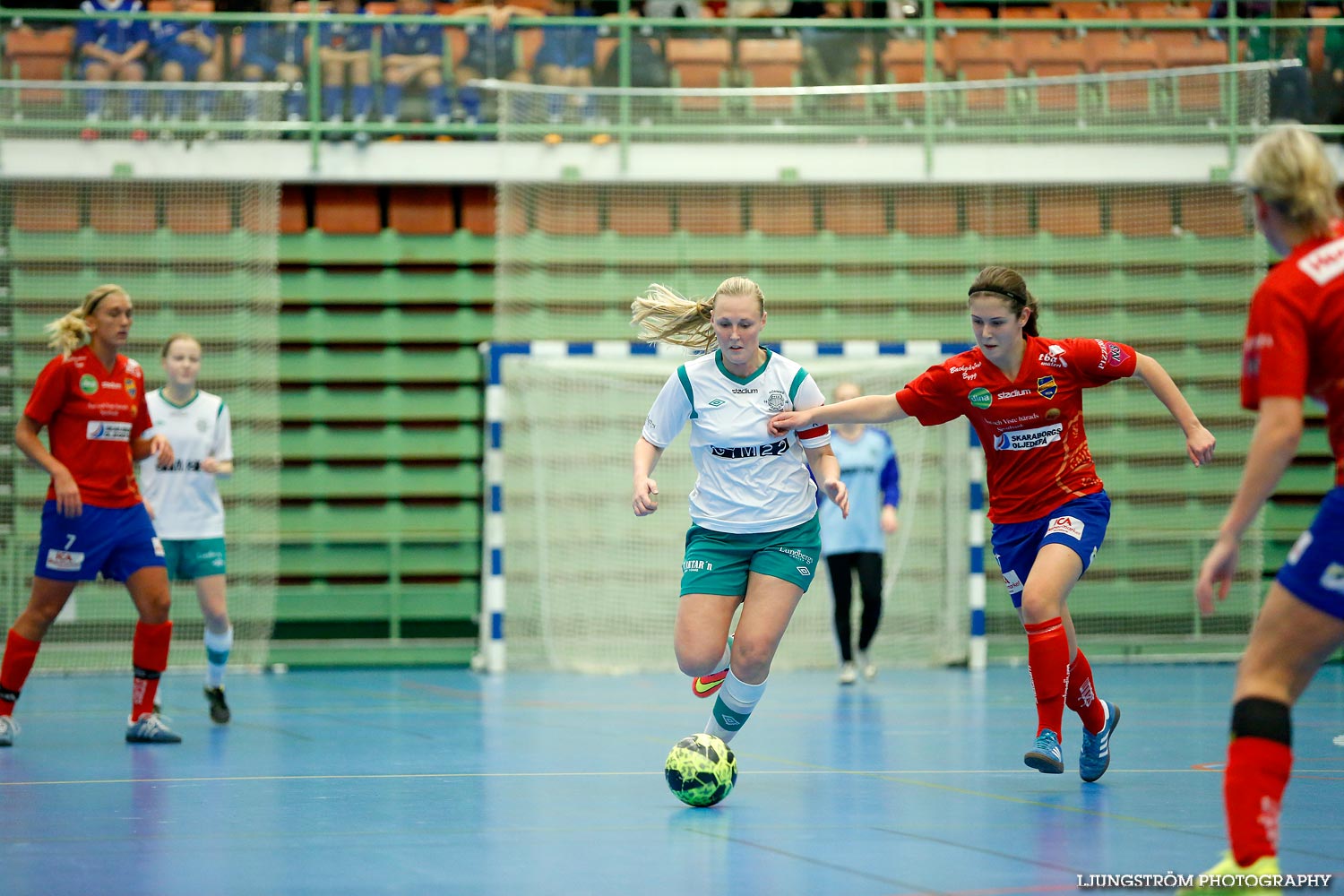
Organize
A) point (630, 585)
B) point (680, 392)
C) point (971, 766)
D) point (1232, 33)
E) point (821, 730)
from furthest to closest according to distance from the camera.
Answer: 1. point (1232, 33)
2. point (630, 585)
3. point (821, 730)
4. point (971, 766)
5. point (680, 392)

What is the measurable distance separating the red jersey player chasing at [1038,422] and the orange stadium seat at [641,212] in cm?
757

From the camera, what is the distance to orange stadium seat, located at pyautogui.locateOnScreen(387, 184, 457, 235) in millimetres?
13484

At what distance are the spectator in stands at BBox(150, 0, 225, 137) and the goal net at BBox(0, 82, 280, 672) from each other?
22 centimetres

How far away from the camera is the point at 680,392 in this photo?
18.4 ft

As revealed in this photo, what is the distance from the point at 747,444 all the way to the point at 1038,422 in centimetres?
111

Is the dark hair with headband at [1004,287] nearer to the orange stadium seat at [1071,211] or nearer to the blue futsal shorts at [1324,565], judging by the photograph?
the blue futsal shorts at [1324,565]

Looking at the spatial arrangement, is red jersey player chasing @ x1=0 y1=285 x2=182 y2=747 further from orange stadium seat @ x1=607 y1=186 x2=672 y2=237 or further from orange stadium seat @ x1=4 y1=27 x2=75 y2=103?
orange stadium seat @ x1=607 y1=186 x2=672 y2=237

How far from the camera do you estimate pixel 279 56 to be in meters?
12.6

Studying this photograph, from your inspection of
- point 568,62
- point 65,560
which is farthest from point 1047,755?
point 568,62

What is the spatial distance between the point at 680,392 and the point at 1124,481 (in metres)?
8.36

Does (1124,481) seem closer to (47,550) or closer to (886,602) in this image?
(886,602)

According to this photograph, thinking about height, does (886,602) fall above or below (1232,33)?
below

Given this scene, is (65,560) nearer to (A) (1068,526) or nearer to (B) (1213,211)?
(A) (1068,526)

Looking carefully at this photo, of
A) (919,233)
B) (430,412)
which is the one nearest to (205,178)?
(430,412)
